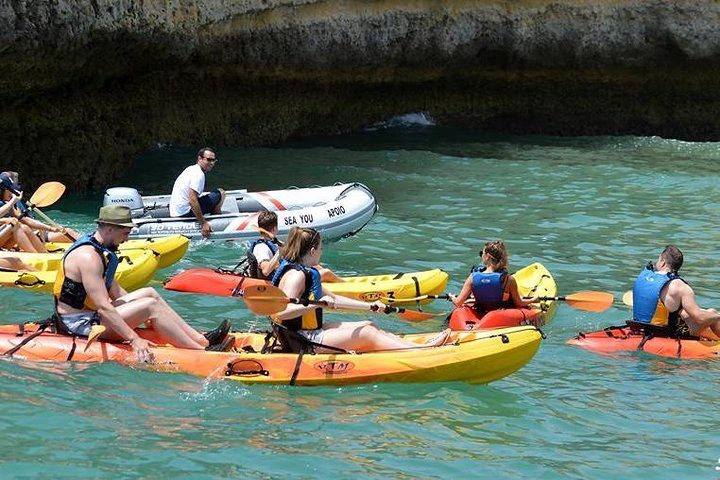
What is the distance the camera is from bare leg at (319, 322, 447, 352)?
866cm

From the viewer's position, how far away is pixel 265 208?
51.9 feet

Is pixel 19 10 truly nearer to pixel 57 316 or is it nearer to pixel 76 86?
pixel 76 86

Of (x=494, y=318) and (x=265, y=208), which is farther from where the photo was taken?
(x=265, y=208)

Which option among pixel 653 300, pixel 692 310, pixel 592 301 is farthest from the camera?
pixel 592 301

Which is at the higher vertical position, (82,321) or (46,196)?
(46,196)

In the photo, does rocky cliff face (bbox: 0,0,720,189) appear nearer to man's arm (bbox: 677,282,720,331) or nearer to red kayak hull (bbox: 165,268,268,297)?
red kayak hull (bbox: 165,268,268,297)

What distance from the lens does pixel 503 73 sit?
24969 millimetres

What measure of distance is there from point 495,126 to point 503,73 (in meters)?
1.51

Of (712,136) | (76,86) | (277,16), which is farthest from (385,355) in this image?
(712,136)

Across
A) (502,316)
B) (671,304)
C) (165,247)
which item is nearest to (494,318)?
(502,316)

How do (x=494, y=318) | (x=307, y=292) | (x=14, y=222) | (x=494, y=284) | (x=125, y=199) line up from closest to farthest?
1. (x=307, y=292)
2. (x=494, y=318)
3. (x=494, y=284)
4. (x=14, y=222)
5. (x=125, y=199)

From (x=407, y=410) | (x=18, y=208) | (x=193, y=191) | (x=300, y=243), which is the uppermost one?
(x=300, y=243)

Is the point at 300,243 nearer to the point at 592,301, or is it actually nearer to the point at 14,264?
the point at 592,301

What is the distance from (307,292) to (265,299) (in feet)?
1.46
